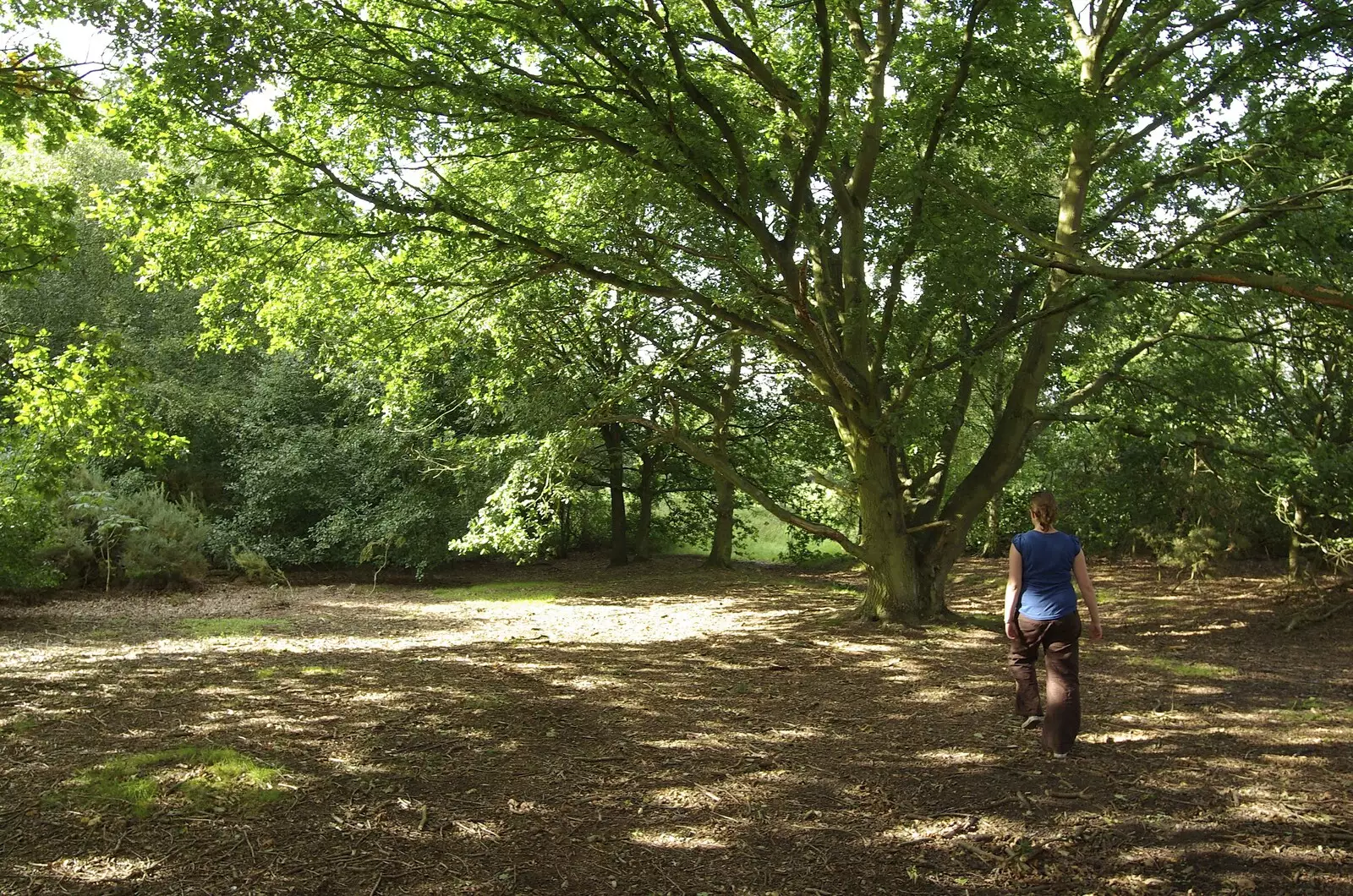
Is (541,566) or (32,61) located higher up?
(32,61)

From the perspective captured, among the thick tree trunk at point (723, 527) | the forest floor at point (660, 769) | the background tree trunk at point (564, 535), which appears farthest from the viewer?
the background tree trunk at point (564, 535)

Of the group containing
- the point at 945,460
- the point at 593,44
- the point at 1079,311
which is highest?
the point at 593,44

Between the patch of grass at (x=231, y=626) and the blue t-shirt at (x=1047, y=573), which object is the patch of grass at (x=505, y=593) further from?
the blue t-shirt at (x=1047, y=573)

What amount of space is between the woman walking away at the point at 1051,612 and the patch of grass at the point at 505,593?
10508 millimetres

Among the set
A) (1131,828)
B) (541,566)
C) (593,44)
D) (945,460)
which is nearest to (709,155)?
(593,44)

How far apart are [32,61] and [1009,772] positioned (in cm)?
1027

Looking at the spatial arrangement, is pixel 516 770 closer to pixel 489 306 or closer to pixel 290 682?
pixel 290 682

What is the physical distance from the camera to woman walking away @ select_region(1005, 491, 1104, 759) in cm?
558

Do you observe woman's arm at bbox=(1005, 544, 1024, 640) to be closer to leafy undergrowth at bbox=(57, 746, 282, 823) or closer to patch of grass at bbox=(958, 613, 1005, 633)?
leafy undergrowth at bbox=(57, 746, 282, 823)

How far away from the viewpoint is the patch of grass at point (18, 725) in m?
5.69

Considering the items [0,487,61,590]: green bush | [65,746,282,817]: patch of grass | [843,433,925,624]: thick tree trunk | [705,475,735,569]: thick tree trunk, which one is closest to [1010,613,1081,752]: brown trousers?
[65,746,282,817]: patch of grass

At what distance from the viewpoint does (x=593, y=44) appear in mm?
8047

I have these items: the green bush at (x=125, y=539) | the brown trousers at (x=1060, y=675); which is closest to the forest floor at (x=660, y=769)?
the brown trousers at (x=1060, y=675)

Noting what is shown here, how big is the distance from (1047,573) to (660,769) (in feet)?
8.57
